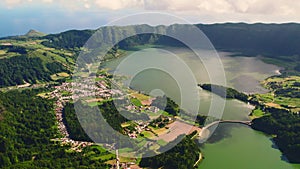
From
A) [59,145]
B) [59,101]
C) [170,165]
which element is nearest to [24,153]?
[59,145]

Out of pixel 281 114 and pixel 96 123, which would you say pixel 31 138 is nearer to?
pixel 96 123

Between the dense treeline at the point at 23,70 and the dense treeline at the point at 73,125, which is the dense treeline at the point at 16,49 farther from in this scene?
the dense treeline at the point at 73,125

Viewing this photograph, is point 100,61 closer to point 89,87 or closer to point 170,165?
point 89,87

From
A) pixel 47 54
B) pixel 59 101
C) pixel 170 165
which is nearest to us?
pixel 170 165

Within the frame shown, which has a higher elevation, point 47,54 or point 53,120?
point 47,54

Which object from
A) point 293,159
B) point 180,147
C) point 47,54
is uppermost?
point 47,54

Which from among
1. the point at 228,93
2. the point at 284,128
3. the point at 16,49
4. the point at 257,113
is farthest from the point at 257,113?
the point at 16,49

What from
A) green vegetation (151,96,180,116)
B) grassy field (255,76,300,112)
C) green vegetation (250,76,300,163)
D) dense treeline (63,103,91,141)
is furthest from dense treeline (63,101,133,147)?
grassy field (255,76,300,112)

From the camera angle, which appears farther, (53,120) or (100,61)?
(100,61)
